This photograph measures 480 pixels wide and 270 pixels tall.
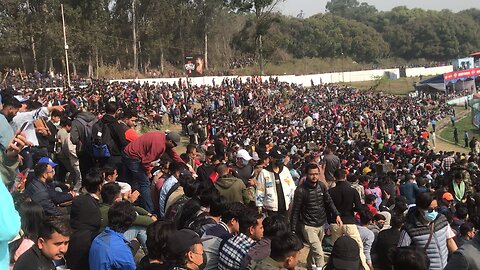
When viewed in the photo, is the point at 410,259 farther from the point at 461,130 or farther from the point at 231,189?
the point at 461,130

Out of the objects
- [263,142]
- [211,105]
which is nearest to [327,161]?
[263,142]

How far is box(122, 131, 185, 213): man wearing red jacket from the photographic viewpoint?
241 inches

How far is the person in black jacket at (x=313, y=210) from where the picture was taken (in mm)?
5973

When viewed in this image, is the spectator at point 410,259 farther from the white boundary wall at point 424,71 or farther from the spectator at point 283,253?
the white boundary wall at point 424,71

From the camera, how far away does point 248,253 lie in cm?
391

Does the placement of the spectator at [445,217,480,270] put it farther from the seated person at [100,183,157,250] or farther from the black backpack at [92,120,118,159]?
the black backpack at [92,120,118,159]

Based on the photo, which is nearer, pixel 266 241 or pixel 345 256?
pixel 345 256

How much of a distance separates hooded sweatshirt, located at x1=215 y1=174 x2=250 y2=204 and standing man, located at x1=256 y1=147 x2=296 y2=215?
74 cm

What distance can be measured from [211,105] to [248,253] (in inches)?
905

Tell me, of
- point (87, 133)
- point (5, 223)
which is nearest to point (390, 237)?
point (5, 223)

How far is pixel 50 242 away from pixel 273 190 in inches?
146

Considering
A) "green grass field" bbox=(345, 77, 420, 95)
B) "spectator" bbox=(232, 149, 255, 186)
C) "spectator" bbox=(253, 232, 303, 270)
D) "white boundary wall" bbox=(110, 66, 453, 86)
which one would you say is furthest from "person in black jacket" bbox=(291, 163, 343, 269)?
"green grass field" bbox=(345, 77, 420, 95)

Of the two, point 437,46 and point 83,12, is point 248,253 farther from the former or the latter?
point 437,46

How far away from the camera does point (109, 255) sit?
3.64 meters
